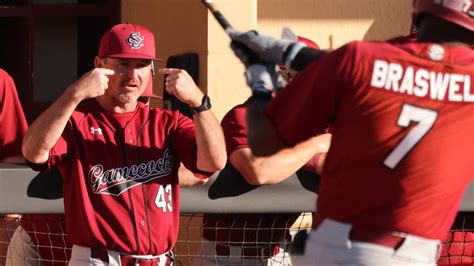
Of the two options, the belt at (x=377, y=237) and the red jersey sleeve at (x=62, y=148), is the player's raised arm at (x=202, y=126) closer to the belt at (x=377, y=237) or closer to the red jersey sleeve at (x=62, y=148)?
the red jersey sleeve at (x=62, y=148)

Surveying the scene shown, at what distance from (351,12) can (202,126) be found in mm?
2697

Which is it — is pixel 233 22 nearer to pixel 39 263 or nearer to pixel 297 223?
pixel 297 223

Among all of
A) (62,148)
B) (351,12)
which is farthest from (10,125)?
(351,12)

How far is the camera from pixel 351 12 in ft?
26.6

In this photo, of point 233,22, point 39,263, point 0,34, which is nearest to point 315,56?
point 39,263

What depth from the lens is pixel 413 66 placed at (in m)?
4.14

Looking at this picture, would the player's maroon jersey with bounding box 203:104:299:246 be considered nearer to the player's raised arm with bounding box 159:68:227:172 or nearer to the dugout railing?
the dugout railing

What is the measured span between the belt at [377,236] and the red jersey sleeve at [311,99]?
34cm

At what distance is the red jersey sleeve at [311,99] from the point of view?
4.08 meters

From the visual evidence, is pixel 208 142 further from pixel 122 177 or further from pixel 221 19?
Result: pixel 221 19

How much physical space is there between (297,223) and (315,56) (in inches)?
92.8

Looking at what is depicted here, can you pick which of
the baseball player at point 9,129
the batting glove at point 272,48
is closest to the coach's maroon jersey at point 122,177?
the baseball player at point 9,129

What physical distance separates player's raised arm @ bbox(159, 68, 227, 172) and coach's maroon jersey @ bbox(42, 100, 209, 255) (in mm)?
62

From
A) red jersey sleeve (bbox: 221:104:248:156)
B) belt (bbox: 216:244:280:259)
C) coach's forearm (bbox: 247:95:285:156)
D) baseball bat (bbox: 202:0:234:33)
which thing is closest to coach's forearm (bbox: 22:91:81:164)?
red jersey sleeve (bbox: 221:104:248:156)
